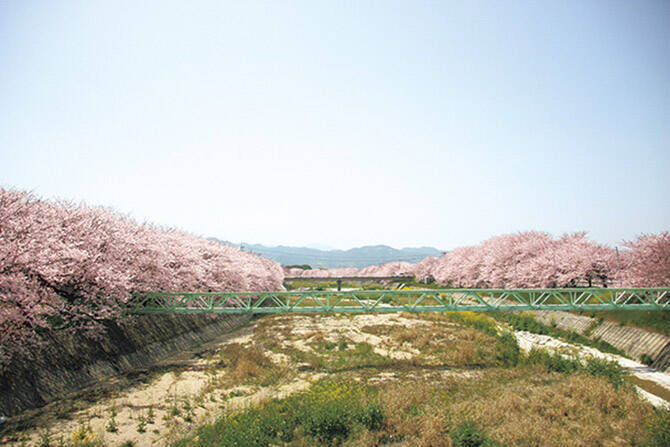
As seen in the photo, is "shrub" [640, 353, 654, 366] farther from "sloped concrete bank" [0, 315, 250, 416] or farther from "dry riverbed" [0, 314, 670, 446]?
"sloped concrete bank" [0, 315, 250, 416]

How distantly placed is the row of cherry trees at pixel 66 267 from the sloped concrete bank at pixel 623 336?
37898 millimetres

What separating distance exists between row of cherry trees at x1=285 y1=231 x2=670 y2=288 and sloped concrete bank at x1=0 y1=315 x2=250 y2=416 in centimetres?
4533

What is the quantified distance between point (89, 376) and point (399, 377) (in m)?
19.0

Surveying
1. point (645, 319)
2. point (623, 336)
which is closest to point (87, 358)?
point (623, 336)

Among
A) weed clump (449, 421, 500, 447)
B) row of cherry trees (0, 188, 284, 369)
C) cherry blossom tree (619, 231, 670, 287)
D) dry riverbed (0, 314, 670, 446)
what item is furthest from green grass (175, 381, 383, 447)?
cherry blossom tree (619, 231, 670, 287)

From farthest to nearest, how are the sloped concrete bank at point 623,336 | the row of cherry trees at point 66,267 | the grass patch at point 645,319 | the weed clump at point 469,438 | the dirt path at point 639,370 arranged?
the grass patch at point 645,319, the sloped concrete bank at point 623,336, the dirt path at point 639,370, the row of cherry trees at point 66,267, the weed clump at point 469,438

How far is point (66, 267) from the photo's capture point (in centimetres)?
2167

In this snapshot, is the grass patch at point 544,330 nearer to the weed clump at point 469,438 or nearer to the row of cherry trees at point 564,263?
the row of cherry trees at point 564,263

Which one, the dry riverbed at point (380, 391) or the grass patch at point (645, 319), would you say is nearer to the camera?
the dry riverbed at point (380, 391)

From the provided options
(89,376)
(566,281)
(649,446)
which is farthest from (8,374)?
(566,281)

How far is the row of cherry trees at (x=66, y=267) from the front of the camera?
1792 cm

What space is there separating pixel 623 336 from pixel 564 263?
66.0 feet

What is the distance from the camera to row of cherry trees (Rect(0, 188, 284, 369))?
1792 centimetres

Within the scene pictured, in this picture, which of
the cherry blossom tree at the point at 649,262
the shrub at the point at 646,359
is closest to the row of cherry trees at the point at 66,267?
→ the shrub at the point at 646,359
